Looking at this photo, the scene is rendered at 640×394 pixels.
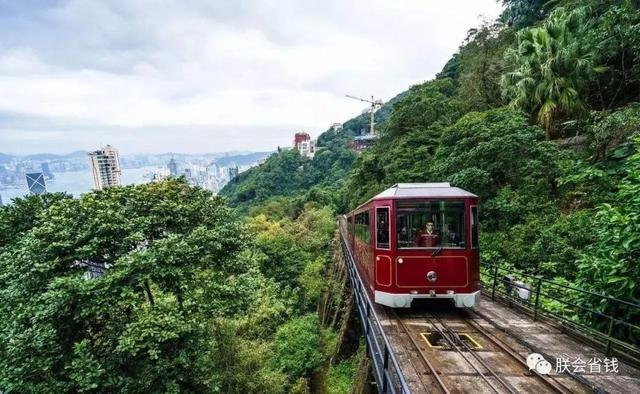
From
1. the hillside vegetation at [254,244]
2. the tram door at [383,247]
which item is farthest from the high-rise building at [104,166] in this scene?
the tram door at [383,247]

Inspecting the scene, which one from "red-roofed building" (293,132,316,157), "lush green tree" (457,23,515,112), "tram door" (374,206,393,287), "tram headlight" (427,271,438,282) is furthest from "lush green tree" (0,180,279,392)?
"red-roofed building" (293,132,316,157)

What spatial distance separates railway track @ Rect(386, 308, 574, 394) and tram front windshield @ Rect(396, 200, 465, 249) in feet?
5.77

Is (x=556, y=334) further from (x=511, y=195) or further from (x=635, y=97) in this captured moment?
(x=635, y=97)

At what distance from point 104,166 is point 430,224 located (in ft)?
435

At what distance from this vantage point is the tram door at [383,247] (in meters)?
7.49

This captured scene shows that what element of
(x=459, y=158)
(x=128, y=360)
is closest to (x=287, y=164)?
(x=459, y=158)

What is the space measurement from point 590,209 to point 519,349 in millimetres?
7061

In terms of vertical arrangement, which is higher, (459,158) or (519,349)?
(459,158)

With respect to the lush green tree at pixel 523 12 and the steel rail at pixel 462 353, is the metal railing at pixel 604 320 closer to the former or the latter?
the steel rail at pixel 462 353

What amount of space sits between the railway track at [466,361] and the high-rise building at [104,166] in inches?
4766

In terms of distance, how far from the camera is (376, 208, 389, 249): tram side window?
24.8 ft

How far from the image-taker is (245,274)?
10922 mm

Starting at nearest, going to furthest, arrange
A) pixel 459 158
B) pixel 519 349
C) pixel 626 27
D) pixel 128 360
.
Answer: pixel 519 349, pixel 128 360, pixel 626 27, pixel 459 158

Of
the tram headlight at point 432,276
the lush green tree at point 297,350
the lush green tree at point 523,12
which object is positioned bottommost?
the lush green tree at point 297,350
